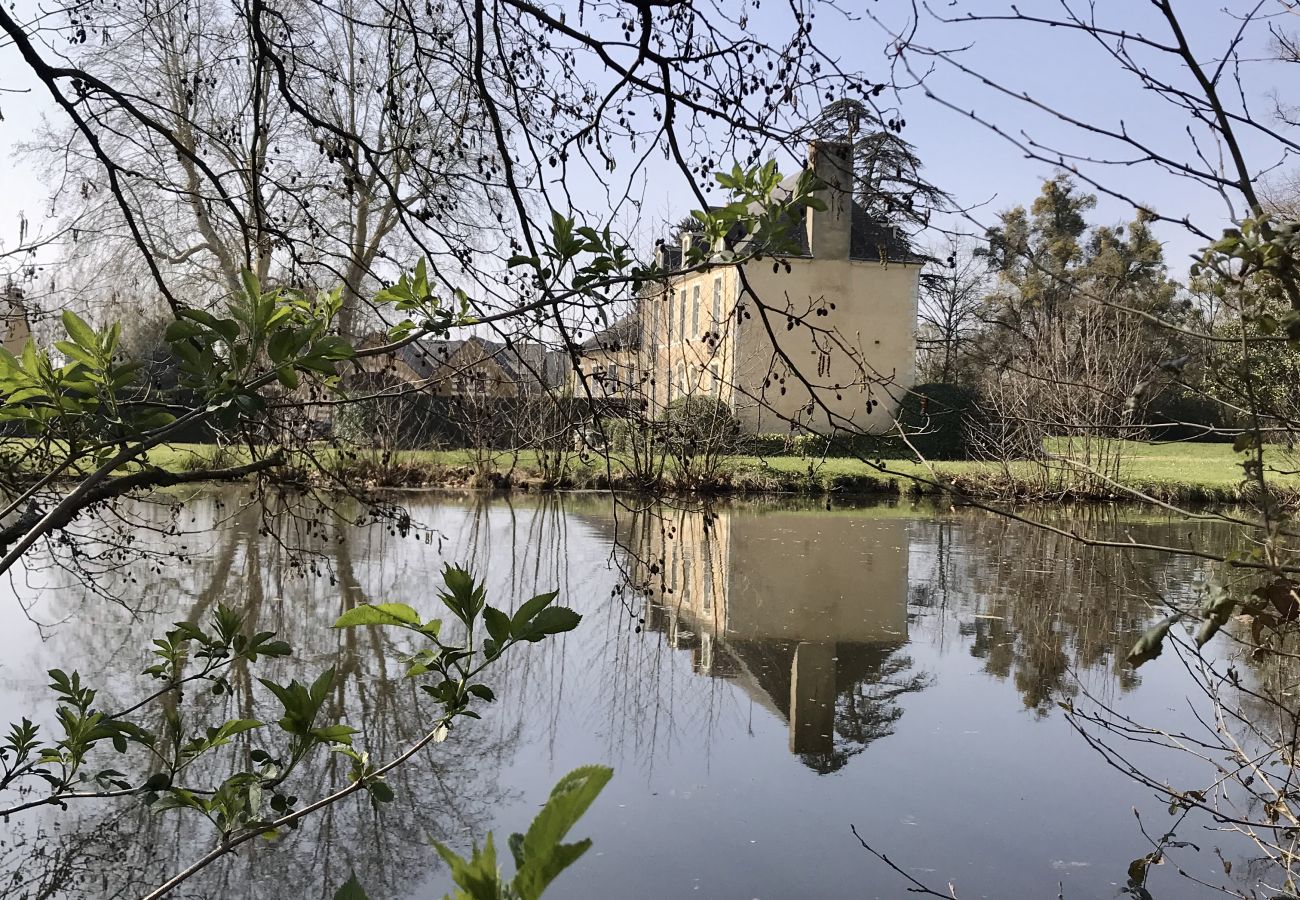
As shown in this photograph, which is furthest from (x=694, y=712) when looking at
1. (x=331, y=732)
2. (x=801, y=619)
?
(x=331, y=732)

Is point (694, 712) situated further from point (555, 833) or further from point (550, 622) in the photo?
point (555, 833)

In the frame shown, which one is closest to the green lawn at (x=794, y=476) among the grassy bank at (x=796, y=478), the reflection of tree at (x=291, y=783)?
the grassy bank at (x=796, y=478)

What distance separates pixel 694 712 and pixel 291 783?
7.85ft

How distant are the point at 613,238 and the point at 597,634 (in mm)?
6759

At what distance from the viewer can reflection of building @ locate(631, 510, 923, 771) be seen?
6.47 meters

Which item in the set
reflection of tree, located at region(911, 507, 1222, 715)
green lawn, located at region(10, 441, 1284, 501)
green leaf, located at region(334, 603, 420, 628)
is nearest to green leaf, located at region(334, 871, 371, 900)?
green leaf, located at region(334, 603, 420, 628)

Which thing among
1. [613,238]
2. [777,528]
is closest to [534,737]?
[613,238]

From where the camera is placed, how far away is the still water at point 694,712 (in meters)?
4.27

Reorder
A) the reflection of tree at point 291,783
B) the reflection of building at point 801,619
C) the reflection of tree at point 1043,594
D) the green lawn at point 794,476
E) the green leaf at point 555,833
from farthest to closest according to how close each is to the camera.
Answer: the green lawn at point 794,476
the reflection of tree at point 1043,594
the reflection of building at point 801,619
the reflection of tree at point 291,783
the green leaf at point 555,833

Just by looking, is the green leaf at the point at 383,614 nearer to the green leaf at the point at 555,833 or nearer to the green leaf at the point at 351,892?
the green leaf at the point at 351,892

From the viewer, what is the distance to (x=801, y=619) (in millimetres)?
9023

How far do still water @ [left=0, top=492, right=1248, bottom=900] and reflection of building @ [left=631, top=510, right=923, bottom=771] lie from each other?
40 mm

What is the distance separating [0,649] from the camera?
7102 mm

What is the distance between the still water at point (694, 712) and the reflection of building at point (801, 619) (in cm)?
4
